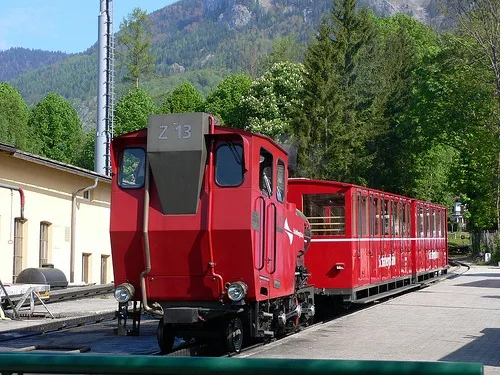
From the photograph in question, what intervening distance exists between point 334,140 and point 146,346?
147ft

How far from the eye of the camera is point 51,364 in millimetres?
3717

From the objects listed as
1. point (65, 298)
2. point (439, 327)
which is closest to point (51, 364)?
point (439, 327)

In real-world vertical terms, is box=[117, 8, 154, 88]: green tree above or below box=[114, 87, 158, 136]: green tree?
above

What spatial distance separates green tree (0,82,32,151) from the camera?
264 ft

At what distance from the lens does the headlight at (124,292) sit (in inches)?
504

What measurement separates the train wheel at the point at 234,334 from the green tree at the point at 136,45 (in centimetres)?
7754

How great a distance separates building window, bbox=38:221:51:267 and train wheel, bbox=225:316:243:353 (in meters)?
20.0

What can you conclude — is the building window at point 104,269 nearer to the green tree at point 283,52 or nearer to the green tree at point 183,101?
the green tree at point 183,101

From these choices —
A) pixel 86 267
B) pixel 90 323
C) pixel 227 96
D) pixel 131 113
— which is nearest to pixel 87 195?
pixel 86 267

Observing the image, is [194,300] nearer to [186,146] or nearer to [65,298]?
[186,146]

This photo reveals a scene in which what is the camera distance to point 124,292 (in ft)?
42.1

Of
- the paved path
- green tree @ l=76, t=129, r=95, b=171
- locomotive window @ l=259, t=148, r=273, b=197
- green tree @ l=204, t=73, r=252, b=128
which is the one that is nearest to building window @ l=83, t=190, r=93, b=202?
the paved path

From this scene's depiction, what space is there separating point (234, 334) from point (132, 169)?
2866 mm

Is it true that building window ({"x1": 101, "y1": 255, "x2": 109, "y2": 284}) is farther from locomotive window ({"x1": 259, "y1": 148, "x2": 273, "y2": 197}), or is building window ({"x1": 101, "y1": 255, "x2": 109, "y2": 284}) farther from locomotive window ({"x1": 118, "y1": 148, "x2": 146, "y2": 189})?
locomotive window ({"x1": 259, "y1": 148, "x2": 273, "y2": 197})
